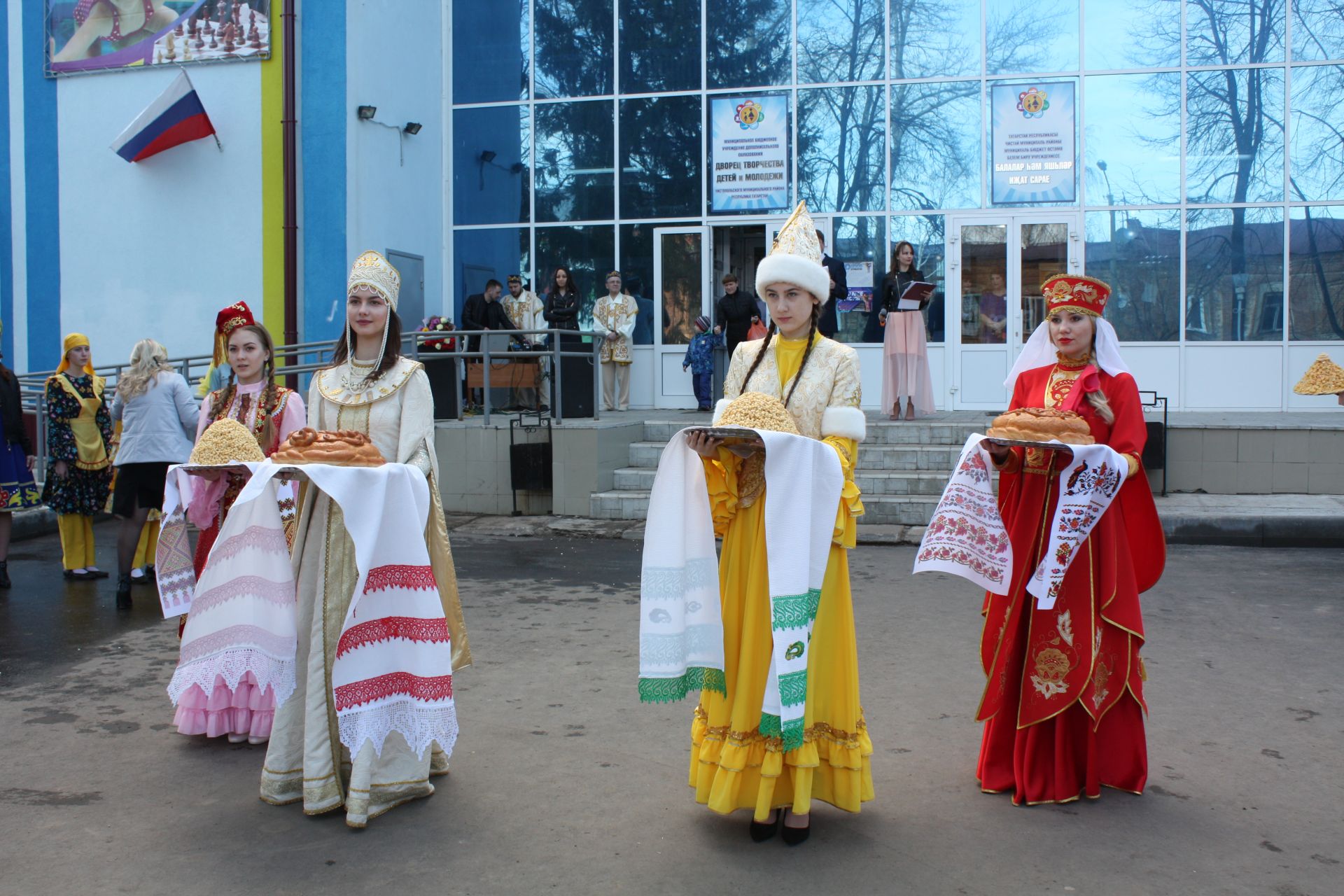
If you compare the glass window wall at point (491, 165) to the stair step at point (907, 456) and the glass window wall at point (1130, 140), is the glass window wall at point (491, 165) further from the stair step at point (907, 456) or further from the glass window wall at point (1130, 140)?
the glass window wall at point (1130, 140)

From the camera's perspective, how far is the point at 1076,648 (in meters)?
4.29

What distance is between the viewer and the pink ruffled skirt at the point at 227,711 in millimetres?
5078

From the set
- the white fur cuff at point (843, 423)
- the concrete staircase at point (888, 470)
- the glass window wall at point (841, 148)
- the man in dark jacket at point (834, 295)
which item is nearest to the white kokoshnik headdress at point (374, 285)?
the white fur cuff at point (843, 423)

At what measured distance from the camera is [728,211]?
56.6 feet

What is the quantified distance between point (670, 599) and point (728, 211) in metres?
14.0

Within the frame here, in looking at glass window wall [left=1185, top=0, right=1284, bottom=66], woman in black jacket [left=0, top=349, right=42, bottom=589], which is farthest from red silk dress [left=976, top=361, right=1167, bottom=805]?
glass window wall [left=1185, top=0, right=1284, bottom=66]

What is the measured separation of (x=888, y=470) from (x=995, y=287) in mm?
5367

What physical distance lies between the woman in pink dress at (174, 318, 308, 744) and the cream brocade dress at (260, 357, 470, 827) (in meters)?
0.53

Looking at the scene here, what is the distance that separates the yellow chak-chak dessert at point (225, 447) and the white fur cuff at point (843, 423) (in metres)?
2.04

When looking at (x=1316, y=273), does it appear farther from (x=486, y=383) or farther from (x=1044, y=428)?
(x=1044, y=428)

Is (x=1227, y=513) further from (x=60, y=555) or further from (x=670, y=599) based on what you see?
(x=60, y=555)

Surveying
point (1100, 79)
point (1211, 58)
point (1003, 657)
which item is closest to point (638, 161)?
point (1100, 79)

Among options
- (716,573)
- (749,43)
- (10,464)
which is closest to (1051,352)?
(716,573)

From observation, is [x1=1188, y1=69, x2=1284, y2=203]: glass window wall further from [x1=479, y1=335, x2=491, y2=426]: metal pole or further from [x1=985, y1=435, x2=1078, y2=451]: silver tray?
[x1=985, y1=435, x2=1078, y2=451]: silver tray
